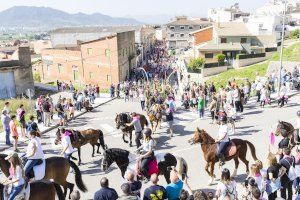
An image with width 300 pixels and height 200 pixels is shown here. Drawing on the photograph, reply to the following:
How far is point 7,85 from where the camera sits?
35.6 m

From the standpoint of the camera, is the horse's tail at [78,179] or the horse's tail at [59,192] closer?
the horse's tail at [59,192]

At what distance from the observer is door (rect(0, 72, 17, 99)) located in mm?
35281

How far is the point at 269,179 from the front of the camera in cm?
1014

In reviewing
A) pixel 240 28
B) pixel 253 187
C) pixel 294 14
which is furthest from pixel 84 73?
pixel 294 14

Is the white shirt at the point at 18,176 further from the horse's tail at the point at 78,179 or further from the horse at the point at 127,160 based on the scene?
the horse at the point at 127,160

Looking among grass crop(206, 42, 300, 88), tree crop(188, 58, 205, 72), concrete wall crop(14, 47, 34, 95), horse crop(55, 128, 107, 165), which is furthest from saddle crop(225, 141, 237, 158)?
tree crop(188, 58, 205, 72)

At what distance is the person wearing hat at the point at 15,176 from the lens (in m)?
9.34

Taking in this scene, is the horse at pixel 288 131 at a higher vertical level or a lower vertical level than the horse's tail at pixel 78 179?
higher

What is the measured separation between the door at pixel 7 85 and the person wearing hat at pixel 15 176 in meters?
27.8

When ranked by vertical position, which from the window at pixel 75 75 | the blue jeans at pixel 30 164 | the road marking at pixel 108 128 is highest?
the blue jeans at pixel 30 164

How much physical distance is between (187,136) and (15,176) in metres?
10.9

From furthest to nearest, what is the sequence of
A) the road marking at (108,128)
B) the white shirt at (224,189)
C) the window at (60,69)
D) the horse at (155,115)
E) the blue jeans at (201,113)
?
the window at (60,69) → the blue jeans at (201,113) → the road marking at (108,128) → the horse at (155,115) → the white shirt at (224,189)

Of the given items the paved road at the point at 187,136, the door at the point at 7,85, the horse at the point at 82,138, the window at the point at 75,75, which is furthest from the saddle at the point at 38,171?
A: the window at the point at 75,75

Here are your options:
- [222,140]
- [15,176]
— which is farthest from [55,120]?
[15,176]
